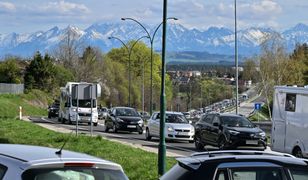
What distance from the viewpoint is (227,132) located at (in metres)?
25.4

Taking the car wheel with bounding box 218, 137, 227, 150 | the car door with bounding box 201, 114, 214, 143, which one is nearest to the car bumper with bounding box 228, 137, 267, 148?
the car wheel with bounding box 218, 137, 227, 150

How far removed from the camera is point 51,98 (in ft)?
345

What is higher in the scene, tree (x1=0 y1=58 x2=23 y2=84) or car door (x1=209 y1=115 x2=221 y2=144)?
tree (x1=0 y1=58 x2=23 y2=84)

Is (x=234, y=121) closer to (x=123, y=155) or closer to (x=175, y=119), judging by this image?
(x=175, y=119)

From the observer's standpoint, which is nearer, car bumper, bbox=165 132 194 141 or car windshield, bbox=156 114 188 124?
car bumper, bbox=165 132 194 141

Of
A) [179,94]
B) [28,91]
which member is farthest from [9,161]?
[179,94]

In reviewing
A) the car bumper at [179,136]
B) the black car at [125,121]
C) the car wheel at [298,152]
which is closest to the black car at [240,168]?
the car wheel at [298,152]

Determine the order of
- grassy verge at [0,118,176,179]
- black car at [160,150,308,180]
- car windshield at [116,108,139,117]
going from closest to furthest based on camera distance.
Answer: black car at [160,150,308,180] → grassy verge at [0,118,176,179] → car windshield at [116,108,139,117]

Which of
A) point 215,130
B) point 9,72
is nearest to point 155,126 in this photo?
point 215,130

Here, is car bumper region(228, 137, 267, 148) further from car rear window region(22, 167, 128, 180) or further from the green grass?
the green grass

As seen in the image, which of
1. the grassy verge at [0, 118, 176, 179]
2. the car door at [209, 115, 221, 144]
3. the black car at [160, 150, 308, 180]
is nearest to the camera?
the black car at [160, 150, 308, 180]

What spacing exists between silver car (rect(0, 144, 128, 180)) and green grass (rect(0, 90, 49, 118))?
66.9m

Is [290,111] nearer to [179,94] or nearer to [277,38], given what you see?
[277,38]

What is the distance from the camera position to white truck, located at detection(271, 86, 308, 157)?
67.2 ft
